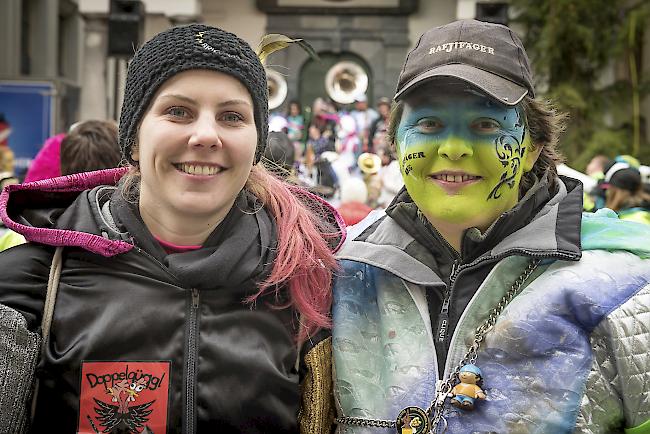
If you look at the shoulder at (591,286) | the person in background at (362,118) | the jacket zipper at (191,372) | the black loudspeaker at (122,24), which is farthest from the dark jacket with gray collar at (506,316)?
the person in background at (362,118)

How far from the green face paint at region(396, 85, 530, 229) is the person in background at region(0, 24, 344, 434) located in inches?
16.8

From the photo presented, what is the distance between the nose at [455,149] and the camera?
2025 millimetres

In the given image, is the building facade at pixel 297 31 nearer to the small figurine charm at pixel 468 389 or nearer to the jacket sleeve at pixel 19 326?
the jacket sleeve at pixel 19 326

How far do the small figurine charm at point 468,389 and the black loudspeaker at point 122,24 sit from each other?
9.27 meters

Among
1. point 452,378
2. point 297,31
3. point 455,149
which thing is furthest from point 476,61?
point 297,31

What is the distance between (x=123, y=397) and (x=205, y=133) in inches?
27.8

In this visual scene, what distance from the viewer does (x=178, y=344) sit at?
2.07 m

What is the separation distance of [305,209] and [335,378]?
539mm

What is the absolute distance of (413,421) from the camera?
78.4 inches

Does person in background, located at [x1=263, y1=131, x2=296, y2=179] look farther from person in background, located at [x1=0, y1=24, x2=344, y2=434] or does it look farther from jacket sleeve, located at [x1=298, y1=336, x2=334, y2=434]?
jacket sleeve, located at [x1=298, y1=336, x2=334, y2=434]

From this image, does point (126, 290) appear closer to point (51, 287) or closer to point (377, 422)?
point (51, 287)

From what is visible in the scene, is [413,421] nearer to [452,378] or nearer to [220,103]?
[452,378]

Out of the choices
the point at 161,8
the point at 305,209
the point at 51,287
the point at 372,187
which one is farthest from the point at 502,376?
the point at 161,8

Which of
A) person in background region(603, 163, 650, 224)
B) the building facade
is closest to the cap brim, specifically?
person in background region(603, 163, 650, 224)
